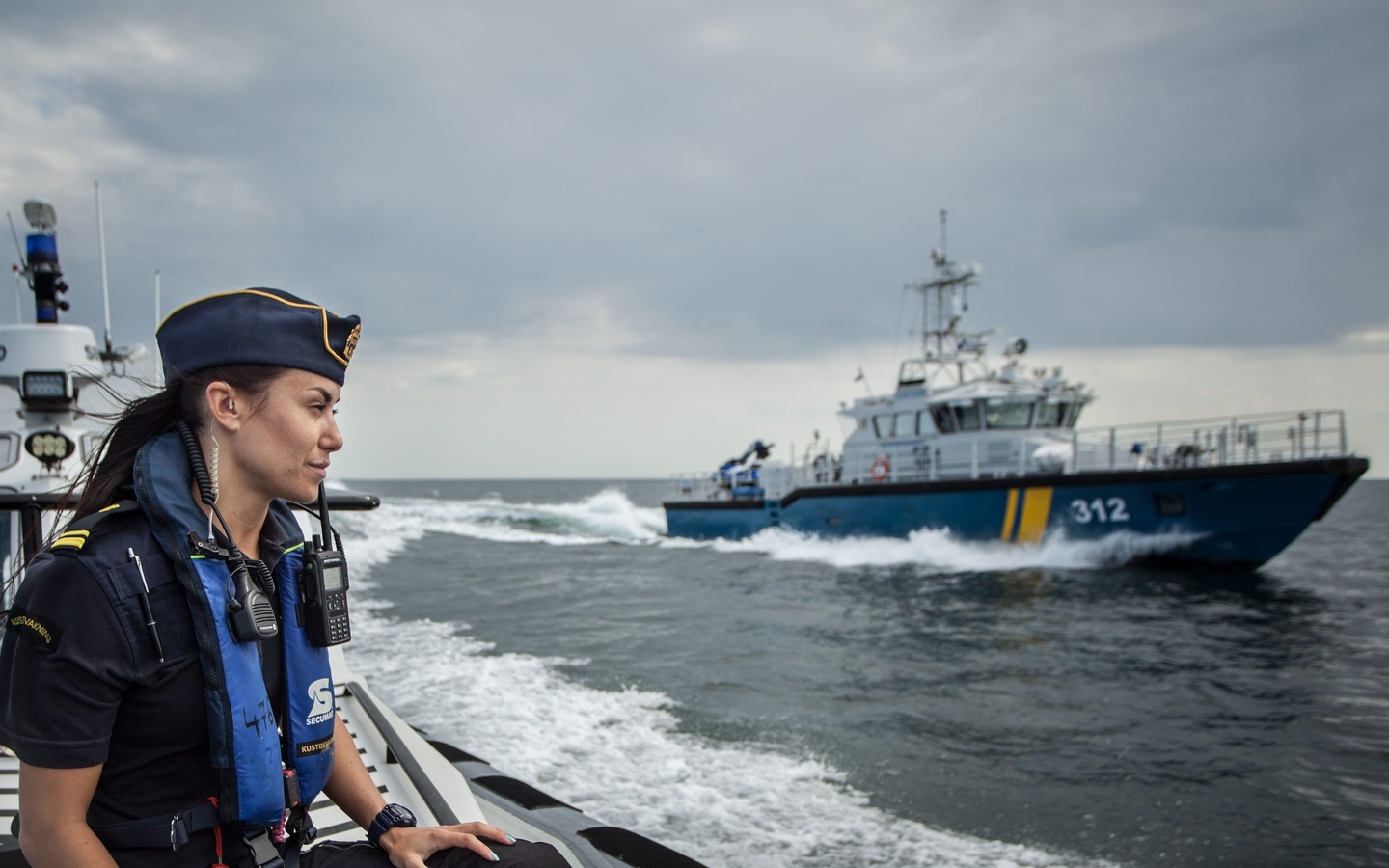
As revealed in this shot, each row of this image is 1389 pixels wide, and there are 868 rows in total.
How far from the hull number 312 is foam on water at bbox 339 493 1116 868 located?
38.9 ft

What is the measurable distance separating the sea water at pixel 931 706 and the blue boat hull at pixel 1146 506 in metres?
0.79

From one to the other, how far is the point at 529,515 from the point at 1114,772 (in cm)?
3638

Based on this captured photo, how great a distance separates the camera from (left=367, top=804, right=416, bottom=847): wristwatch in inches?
64.2

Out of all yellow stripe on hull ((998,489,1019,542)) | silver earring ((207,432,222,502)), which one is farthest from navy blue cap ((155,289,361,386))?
yellow stripe on hull ((998,489,1019,542))

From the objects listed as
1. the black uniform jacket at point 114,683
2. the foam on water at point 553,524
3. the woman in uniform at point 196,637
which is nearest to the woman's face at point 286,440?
the woman in uniform at point 196,637

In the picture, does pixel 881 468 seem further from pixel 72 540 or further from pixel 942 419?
pixel 72 540

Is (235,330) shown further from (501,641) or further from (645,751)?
(501,641)

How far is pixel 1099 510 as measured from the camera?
16.5 m

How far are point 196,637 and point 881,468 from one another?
19955mm

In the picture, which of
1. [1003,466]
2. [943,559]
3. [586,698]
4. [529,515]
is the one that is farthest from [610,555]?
[529,515]

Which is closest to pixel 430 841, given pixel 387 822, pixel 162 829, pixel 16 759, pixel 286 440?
pixel 387 822

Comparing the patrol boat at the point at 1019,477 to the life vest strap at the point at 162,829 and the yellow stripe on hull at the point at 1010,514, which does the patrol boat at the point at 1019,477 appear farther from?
the life vest strap at the point at 162,829

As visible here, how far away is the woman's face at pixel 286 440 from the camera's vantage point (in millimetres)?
1412

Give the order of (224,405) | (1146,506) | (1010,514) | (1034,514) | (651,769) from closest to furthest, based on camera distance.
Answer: (224,405)
(651,769)
(1146,506)
(1034,514)
(1010,514)
